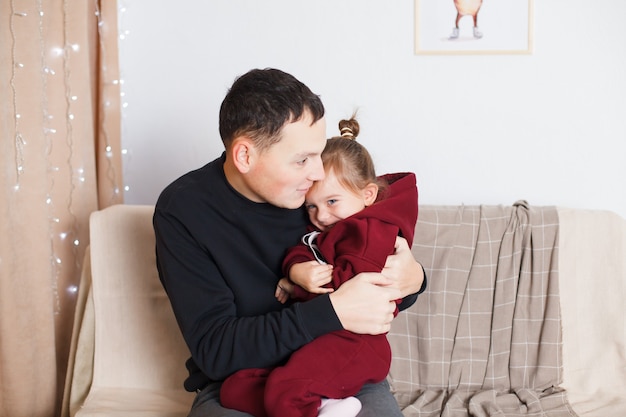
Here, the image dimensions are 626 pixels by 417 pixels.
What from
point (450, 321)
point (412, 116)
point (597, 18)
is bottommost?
point (450, 321)

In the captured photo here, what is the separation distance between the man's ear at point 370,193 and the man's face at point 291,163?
0.51 ft

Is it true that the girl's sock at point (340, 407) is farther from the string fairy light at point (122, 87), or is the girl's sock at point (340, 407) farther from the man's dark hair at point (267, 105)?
the string fairy light at point (122, 87)

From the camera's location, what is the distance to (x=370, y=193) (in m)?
1.86

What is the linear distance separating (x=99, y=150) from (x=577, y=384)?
1.87 meters

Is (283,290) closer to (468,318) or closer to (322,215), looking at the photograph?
(322,215)

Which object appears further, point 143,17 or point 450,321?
point 143,17

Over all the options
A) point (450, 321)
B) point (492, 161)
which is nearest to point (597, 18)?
point (492, 161)

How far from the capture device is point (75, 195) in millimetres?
2508

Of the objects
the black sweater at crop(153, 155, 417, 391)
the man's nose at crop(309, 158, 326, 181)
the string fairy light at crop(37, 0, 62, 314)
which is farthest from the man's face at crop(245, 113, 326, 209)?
the string fairy light at crop(37, 0, 62, 314)

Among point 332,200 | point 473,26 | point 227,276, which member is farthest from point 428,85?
point 227,276

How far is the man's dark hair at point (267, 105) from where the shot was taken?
168 cm

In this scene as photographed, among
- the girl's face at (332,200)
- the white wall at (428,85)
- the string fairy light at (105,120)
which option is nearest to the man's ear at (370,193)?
the girl's face at (332,200)

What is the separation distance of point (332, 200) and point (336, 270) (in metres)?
0.18

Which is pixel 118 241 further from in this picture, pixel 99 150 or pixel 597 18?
pixel 597 18
